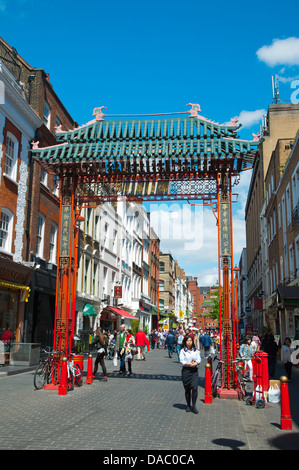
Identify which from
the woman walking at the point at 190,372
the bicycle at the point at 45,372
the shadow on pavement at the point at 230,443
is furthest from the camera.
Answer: the bicycle at the point at 45,372

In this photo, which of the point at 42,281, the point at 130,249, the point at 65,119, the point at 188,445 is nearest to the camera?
the point at 188,445

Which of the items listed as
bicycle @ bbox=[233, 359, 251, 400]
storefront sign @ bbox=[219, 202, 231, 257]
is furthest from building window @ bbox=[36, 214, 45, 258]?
bicycle @ bbox=[233, 359, 251, 400]

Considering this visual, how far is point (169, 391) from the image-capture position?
13.3 metres

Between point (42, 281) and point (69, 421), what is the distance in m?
14.6

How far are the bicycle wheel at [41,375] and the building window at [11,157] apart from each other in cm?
1014

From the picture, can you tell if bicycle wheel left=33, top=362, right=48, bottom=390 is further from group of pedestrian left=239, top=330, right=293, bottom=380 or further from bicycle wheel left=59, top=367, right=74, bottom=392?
group of pedestrian left=239, top=330, right=293, bottom=380

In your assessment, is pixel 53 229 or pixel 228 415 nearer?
pixel 228 415

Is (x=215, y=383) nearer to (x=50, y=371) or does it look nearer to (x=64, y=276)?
(x=50, y=371)

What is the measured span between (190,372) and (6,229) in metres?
12.7

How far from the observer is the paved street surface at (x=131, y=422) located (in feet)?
22.6

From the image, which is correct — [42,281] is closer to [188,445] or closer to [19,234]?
[19,234]

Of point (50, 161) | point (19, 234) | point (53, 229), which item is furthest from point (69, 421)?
point (53, 229)

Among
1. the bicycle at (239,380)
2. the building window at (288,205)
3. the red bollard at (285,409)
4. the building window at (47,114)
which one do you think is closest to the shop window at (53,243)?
the building window at (47,114)

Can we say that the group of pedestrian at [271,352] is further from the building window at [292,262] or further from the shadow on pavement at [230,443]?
the building window at [292,262]
